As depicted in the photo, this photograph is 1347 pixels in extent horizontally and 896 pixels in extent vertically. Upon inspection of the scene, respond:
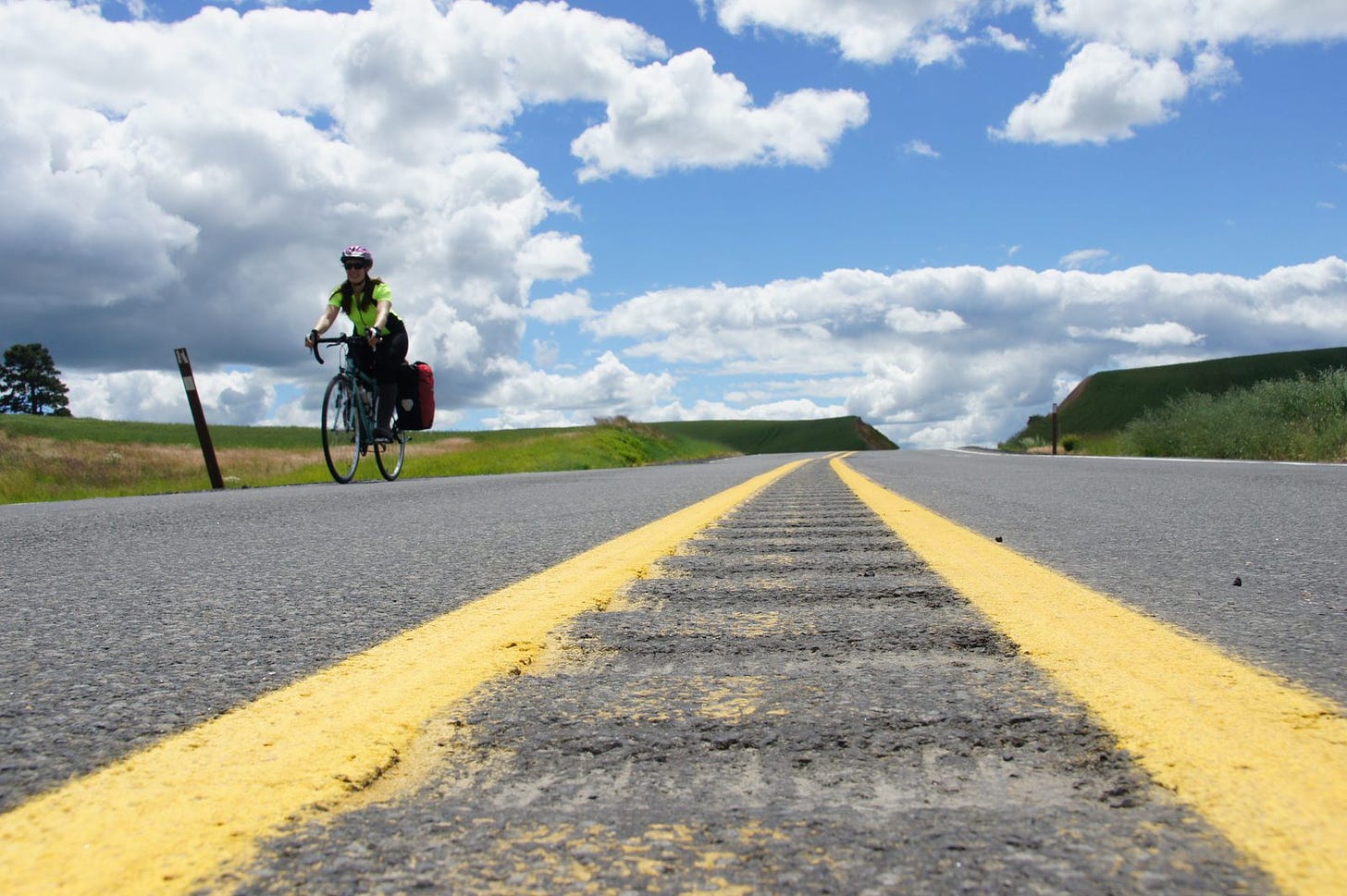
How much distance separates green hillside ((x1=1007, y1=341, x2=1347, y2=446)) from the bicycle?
108302 millimetres

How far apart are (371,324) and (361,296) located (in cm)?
29

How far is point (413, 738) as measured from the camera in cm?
143

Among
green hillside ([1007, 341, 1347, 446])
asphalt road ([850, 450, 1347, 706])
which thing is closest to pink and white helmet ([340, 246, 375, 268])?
asphalt road ([850, 450, 1347, 706])

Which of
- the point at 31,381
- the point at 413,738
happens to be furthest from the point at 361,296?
the point at 31,381

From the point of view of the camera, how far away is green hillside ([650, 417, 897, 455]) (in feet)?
447

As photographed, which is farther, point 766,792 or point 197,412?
point 197,412

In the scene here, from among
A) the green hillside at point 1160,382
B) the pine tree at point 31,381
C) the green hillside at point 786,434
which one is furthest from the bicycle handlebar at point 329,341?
the green hillside at point 786,434

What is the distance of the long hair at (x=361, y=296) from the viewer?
381 inches

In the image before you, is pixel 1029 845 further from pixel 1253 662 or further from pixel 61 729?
pixel 61 729

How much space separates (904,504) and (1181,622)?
4.15 metres

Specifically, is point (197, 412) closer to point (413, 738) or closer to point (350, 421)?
point (350, 421)

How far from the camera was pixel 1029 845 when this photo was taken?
1.03m

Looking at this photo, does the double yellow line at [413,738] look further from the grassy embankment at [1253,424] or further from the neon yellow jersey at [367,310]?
the grassy embankment at [1253,424]

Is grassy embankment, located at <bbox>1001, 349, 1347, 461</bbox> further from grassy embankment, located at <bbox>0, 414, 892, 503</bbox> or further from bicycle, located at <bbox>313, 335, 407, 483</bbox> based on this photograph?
bicycle, located at <bbox>313, 335, 407, 483</bbox>
